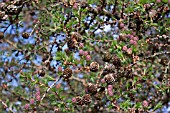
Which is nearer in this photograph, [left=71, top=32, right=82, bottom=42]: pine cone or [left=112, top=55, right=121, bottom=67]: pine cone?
[left=112, top=55, right=121, bottom=67]: pine cone

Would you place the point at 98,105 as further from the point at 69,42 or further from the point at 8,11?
the point at 8,11

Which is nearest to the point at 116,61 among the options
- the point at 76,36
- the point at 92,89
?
the point at 92,89

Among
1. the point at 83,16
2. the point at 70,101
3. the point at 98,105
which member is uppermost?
the point at 83,16

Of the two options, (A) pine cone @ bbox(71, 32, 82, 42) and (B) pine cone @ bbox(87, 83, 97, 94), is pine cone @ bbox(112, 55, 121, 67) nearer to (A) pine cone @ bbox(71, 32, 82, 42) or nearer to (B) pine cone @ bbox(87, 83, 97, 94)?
(B) pine cone @ bbox(87, 83, 97, 94)

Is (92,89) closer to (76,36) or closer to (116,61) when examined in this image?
(116,61)

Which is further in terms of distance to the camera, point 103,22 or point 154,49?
point 154,49

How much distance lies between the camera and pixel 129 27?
2594mm

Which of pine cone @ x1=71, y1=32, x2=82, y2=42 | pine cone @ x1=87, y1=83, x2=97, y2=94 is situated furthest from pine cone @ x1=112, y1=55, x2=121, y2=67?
pine cone @ x1=71, y1=32, x2=82, y2=42

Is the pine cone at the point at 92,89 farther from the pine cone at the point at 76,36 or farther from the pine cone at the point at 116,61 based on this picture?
the pine cone at the point at 76,36

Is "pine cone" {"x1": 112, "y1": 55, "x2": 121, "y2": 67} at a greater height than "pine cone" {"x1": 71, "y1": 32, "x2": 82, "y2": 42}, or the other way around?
"pine cone" {"x1": 71, "y1": 32, "x2": 82, "y2": 42}

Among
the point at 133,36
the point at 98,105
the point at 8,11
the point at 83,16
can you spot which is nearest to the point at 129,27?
the point at 133,36

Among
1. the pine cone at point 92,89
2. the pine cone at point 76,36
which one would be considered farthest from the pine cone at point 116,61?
the pine cone at point 76,36

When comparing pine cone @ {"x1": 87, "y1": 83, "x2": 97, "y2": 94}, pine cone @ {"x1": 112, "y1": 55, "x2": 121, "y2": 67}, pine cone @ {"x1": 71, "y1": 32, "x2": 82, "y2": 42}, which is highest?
pine cone @ {"x1": 71, "y1": 32, "x2": 82, "y2": 42}

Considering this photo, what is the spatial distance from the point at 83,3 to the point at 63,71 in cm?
61
